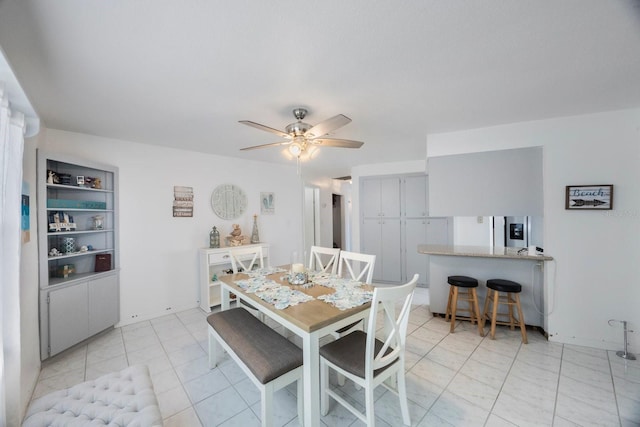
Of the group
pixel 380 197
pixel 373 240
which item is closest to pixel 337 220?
pixel 373 240

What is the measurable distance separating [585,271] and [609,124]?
1.43m

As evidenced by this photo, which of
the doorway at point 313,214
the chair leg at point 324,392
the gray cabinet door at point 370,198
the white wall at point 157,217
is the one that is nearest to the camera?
the chair leg at point 324,392

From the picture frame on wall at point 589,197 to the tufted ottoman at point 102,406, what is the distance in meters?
3.67

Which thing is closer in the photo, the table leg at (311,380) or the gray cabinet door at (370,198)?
the table leg at (311,380)

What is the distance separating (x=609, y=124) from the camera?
7.66ft

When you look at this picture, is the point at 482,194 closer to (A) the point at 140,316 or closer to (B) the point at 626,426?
(B) the point at 626,426

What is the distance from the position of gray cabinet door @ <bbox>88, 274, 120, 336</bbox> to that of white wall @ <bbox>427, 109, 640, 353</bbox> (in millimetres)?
4680

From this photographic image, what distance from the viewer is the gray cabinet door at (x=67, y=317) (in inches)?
85.7

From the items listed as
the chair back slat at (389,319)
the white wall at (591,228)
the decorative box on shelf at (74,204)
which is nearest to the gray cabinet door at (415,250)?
the white wall at (591,228)

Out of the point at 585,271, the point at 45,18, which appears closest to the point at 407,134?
the point at 585,271

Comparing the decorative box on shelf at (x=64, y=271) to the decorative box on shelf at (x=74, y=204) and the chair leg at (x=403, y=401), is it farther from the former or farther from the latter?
the chair leg at (x=403, y=401)

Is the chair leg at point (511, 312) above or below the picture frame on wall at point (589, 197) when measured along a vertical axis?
below

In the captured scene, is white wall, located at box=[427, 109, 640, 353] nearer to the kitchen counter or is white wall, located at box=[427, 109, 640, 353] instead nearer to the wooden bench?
the kitchen counter

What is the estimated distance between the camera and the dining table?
1.37 m
